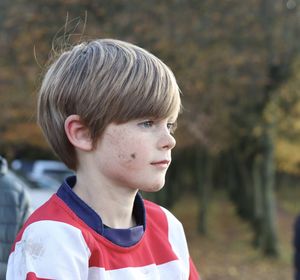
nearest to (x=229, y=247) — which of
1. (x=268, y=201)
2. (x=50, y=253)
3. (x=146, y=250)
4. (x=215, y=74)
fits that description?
(x=268, y=201)

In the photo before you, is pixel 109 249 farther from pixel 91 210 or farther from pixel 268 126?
pixel 268 126

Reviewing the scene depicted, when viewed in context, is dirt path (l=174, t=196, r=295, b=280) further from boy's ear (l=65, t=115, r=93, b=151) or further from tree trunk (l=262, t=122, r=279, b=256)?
boy's ear (l=65, t=115, r=93, b=151)

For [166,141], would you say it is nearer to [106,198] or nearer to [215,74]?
[106,198]

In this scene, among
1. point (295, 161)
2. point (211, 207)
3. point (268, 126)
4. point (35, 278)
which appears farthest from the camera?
point (211, 207)

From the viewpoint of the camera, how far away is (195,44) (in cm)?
→ 1271

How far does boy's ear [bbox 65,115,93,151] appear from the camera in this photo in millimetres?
1640

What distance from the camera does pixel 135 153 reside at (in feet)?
5.27

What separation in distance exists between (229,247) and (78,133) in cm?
1740

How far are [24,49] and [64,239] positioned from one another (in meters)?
10.9

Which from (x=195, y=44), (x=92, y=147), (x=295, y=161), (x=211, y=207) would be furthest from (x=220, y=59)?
(x=211, y=207)

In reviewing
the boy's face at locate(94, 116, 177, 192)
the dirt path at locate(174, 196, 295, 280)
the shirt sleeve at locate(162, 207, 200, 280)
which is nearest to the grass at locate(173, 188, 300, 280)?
the dirt path at locate(174, 196, 295, 280)

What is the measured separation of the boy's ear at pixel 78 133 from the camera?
1.64 m

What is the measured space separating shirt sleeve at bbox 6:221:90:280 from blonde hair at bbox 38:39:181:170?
0.24 m

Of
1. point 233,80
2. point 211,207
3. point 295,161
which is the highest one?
point 233,80
